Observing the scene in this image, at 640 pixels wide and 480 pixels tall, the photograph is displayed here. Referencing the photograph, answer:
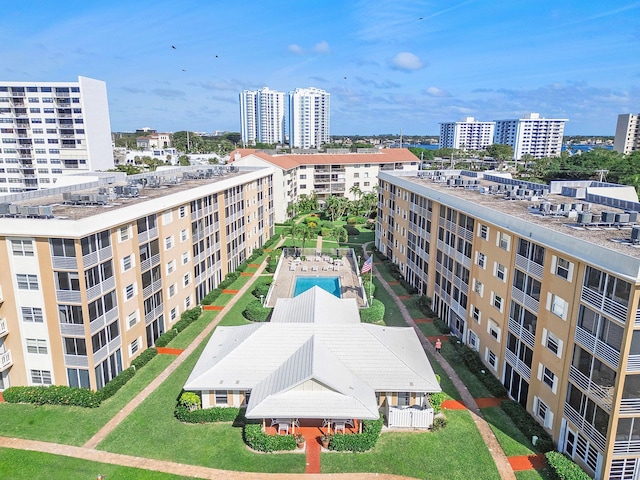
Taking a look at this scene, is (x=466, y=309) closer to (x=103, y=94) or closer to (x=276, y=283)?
(x=276, y=283)

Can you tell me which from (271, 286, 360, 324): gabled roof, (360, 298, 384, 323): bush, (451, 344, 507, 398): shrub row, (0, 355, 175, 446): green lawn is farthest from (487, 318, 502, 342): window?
(0, 355, 175, 446): green lawn

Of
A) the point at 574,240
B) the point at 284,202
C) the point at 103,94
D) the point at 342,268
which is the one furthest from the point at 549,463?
the point at 103,94

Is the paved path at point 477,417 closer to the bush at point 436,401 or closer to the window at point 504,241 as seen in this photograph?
the bush at point 436,401

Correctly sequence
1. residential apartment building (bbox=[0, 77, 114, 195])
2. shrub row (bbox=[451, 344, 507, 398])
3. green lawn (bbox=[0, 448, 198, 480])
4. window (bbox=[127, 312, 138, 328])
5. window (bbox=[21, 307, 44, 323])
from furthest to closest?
residential apartment building (bbox=[0, 77, 114, 195])
window (bbox=[127, 312, 138, 328])
shrub row (bbox=[451, 344, 507, 398])
window (bbox=[21, 307, 44, 323])
green lawn (bbox=[0, 448, 198, 480])

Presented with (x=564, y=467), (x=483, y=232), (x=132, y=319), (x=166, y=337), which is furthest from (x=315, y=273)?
(x=564, y=467)

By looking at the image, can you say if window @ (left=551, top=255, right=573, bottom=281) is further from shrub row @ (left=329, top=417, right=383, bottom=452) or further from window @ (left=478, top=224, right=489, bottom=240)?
shrub row @ (left=329, top=417, right=383, bottom=452)

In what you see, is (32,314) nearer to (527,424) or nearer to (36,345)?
(36,345)
